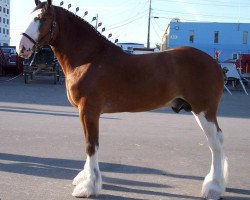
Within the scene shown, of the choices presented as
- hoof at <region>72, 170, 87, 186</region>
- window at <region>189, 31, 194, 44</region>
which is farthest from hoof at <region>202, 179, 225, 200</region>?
window at <region>189, 31, 194, 44</region>

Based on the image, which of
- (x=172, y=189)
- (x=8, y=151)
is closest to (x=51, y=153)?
(x=8, y=151)

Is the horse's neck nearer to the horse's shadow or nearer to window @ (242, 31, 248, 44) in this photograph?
the horse's shadow

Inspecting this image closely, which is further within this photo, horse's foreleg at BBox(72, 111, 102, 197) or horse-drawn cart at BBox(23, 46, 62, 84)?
horse-drawn cart at BBox(23, 46, 62, 84)

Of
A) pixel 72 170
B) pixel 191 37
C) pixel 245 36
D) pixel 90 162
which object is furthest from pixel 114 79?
pixel 245 36

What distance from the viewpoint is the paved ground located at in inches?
205

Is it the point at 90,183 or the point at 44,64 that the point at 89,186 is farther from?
the point at 44,64

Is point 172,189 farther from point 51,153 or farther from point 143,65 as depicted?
point 51,153

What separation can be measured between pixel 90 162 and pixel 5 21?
11674 cm

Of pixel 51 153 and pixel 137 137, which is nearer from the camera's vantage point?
pixel 51 153

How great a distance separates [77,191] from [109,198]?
389 millimetres

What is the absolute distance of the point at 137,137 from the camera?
327 inches

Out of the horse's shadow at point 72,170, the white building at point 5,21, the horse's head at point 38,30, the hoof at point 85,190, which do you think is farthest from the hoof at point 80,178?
the white building at point 5,21

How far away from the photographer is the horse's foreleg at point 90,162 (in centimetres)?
486

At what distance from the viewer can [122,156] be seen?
6766 mm
